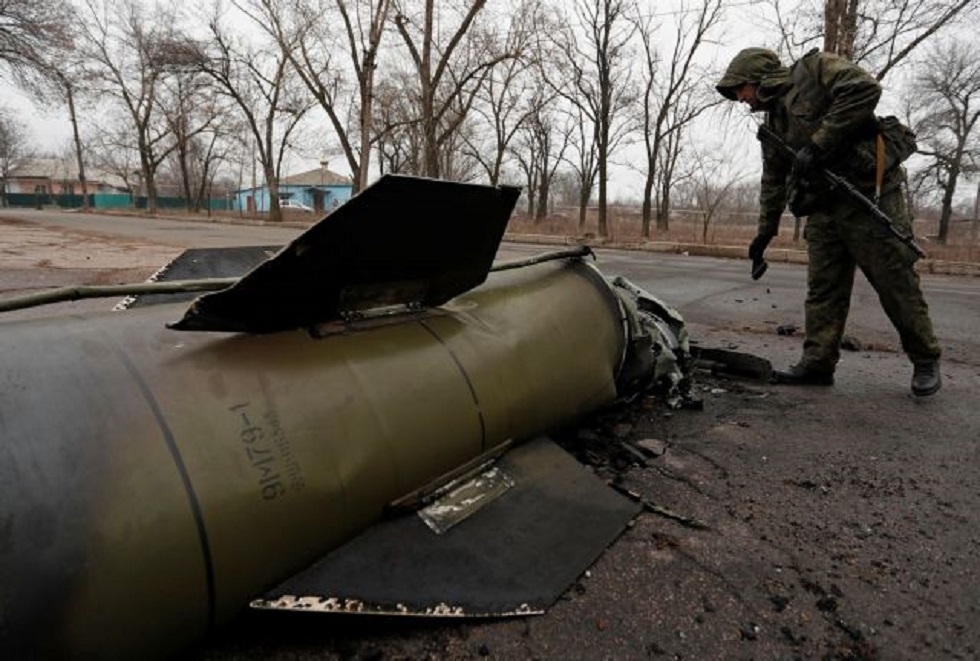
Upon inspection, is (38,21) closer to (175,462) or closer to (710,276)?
(710,276)

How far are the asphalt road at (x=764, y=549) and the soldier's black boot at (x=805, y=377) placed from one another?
0.33 feet

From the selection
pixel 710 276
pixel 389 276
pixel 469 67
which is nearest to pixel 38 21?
pixel 469 67

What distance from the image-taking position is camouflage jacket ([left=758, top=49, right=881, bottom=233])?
2.86 meters

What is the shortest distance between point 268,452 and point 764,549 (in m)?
1.35

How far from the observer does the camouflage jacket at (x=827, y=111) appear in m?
2.86

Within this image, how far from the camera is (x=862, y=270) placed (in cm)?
301

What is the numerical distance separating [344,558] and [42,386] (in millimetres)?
695

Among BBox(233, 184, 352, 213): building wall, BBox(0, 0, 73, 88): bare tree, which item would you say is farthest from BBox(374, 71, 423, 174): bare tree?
BBox(233, 184, 352, 213): building wall

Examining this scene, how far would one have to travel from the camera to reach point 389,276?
67.2 inches

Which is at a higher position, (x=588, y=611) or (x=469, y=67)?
(x=469, y=67)

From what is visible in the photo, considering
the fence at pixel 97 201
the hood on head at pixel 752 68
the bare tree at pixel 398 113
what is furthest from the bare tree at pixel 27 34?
the fence at pixel 97 201

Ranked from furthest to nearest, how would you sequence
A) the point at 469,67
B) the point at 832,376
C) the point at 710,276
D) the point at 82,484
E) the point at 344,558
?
1. the point at 469,67
2. the point at 710,276
3. the point at 832,376
4. the point at 344,558
5. the point at 82,484

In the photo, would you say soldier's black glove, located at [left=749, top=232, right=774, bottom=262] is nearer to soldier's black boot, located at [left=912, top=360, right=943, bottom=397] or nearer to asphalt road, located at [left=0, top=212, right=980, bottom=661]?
asphalt road, located at [left=0, top=212, right=980, bottom=661]

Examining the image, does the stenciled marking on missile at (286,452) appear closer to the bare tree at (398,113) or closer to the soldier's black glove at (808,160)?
the soldier's black glove at (808,160)
